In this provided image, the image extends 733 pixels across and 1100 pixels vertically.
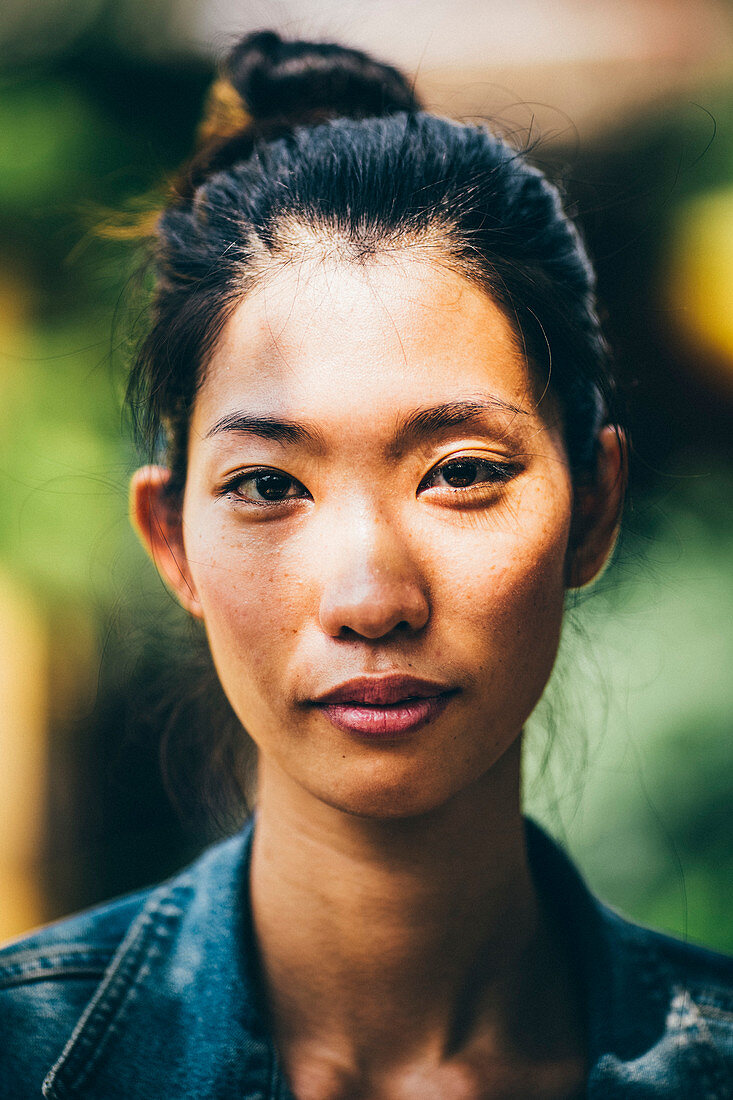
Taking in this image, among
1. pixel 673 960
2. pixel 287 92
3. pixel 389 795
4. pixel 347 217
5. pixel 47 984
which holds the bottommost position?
pixel 47 984

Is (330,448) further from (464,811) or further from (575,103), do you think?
(575,103)

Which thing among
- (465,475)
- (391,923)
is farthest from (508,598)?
(391,923)

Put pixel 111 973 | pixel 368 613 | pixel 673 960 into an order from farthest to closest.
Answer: pixel 673 960 → pixel 111 973 → pixel 368 613

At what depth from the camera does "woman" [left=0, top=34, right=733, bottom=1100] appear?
902 millimetres

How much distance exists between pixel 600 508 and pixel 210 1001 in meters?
0.71

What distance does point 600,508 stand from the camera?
3.58 feet

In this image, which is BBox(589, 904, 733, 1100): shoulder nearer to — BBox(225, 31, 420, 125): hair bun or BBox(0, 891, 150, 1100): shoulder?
BBox(0, 891, 150, 1100): shoulder

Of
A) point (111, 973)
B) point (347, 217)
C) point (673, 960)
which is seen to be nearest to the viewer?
point (347, 217)

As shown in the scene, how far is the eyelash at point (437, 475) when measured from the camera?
922 millimetres

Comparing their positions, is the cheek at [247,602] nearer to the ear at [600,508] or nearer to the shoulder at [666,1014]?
the ear at [600,508]

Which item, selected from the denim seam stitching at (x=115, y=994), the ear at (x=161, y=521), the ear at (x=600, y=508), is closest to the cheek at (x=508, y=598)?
the ear at (x=600, y=508)

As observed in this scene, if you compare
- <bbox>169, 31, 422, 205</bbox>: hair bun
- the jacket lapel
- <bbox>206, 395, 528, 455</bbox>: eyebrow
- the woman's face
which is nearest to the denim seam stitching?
the jacket lapel

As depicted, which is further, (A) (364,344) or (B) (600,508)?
(B) (600,508)

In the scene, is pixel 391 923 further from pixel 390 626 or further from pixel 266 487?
pixel 266 487
